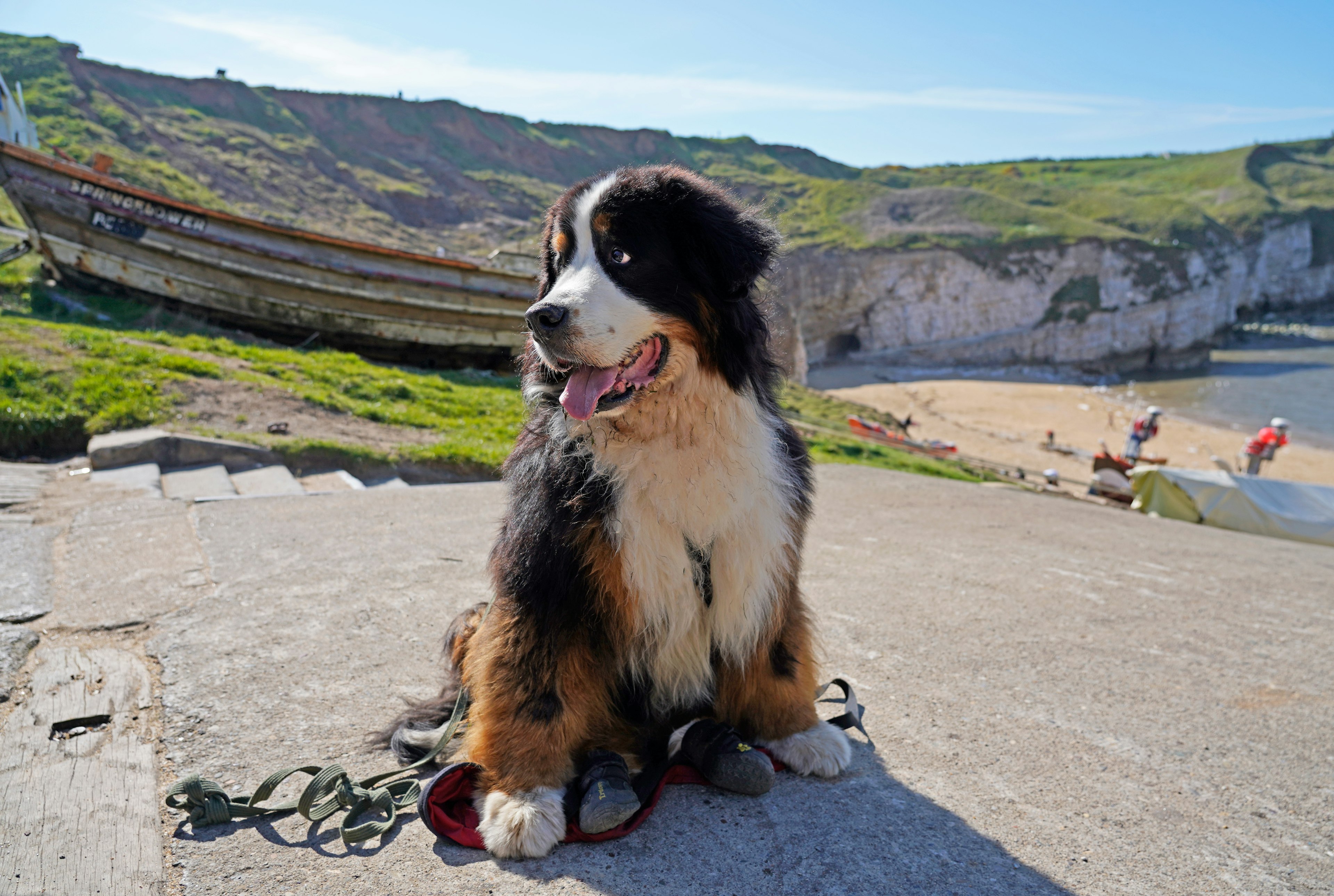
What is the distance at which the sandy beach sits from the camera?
24375 mm

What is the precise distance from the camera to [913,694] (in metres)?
3.44

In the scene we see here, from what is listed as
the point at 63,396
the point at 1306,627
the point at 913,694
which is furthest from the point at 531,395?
the point at 63,396

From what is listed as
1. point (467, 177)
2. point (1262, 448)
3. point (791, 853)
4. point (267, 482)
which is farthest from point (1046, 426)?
point (467, 177)

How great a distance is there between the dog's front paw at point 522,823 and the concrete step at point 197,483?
471 centimetres

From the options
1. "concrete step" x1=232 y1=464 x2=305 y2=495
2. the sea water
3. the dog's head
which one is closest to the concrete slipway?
"concrete step" x1=232 y1=464 x2=305 y2=495

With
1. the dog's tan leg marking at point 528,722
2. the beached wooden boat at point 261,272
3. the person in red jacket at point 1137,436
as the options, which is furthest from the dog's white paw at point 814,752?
the person in red jacket at point 1137,436

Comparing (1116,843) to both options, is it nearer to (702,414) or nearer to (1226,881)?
(1226,881)

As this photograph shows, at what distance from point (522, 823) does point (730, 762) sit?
694 mm

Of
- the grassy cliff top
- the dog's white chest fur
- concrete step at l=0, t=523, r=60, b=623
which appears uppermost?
the grassy cliff top

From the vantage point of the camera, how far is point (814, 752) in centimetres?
→ 265

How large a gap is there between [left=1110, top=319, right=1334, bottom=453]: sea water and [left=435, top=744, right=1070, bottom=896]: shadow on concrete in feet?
102

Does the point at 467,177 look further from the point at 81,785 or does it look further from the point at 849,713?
the point at 849,713

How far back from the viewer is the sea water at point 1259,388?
107ft

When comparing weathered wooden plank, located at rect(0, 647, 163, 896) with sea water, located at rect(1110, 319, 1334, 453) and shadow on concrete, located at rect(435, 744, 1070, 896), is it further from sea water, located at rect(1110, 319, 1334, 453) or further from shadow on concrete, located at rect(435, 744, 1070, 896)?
sea water, located at rect(1110, 319, 1334, 453)
